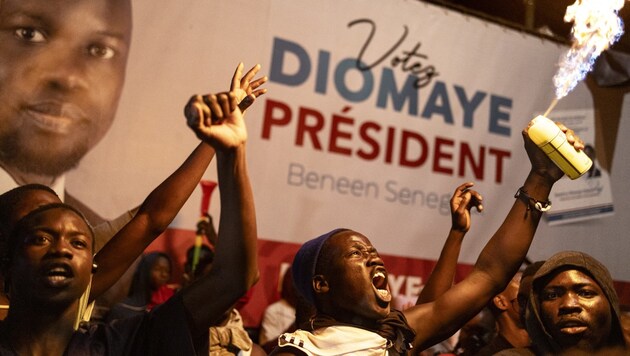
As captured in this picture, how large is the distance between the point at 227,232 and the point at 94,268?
1.57ft

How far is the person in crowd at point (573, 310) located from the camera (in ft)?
8.72

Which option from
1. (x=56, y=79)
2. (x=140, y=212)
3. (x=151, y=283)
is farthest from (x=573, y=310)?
(x=56, y=79)

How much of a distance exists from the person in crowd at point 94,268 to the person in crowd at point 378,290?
0.53 m

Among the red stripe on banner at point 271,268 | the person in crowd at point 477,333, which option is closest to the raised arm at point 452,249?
the person in crowd at point 477,333

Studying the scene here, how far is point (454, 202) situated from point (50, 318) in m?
1.52

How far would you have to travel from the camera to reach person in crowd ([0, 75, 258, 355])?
175 centimetres

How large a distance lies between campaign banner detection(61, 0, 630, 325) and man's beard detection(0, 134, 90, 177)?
75mm

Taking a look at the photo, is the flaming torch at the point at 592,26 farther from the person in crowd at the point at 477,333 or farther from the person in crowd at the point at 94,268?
the person in crowd at the point at 94,268

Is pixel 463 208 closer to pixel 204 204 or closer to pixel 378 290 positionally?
pixel 378 290

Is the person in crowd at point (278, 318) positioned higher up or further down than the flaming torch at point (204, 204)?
further down

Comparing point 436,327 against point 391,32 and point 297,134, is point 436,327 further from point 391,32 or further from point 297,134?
point 391,32

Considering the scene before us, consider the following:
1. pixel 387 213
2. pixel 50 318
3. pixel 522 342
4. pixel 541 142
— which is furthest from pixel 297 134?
pixel 50 318

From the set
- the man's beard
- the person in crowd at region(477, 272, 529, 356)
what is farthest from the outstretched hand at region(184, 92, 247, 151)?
the man's beard

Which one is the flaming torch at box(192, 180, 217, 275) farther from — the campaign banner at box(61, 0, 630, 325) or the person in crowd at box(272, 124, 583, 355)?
the person in crowd at box(272, 124, 583, 355)
